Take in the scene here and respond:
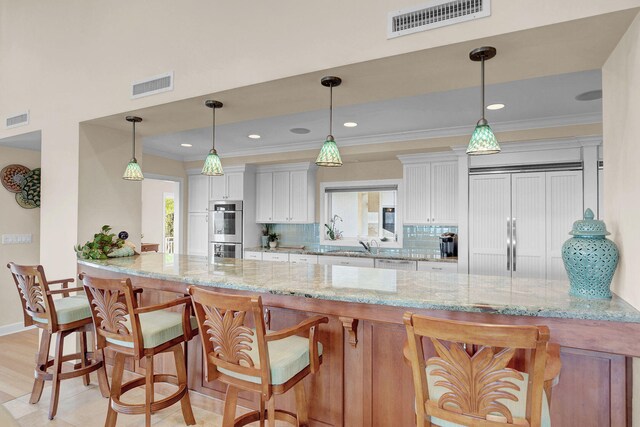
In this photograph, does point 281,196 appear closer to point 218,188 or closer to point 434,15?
point 218,188

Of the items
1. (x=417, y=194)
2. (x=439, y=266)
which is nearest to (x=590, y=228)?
(x=439, y=266)

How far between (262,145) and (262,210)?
1.27 metres

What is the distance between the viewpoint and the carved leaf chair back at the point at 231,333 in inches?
63.7

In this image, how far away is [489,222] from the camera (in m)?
4.53

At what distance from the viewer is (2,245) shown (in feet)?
14.6

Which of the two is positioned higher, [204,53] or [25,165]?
[204,53]

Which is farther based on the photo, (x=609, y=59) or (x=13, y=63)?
(x=13, y=63)

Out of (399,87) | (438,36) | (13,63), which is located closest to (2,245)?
(13,63)

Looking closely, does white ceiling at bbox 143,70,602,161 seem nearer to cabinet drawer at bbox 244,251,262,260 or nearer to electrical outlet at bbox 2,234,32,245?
cabinet drawer at bbox 244,251,262,260

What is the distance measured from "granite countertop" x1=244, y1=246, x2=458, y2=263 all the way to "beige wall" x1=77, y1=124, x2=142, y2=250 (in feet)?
8.75

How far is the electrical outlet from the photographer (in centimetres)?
448

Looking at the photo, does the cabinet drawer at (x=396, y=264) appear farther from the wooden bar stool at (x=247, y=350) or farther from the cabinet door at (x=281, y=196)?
the wooden bar stool at (x=247, y=350)

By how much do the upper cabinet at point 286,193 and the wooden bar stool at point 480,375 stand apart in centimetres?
492

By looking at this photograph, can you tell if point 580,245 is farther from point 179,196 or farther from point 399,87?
point 179,196
